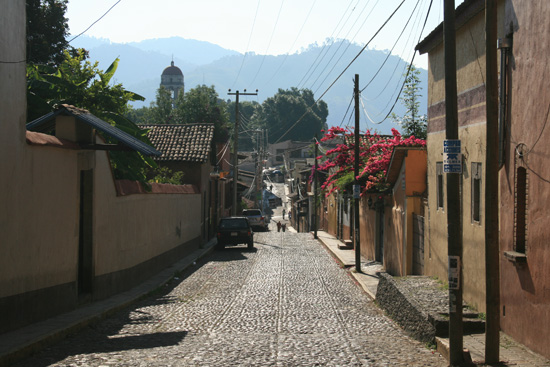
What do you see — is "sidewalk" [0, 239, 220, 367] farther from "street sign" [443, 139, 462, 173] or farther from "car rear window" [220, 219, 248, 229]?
"car rear window" [220, 219, 248, 229]

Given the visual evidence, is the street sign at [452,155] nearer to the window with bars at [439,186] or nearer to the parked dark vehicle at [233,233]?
the window with bars at [439,186]

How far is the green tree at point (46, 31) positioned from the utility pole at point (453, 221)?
74.6ft

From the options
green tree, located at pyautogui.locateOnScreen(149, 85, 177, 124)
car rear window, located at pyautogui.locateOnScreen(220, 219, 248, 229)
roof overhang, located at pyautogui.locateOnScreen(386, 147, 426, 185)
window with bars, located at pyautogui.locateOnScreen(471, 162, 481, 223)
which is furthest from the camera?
green tree, located at pyautogui.locateOnScreen(149, 85, 177, 124)

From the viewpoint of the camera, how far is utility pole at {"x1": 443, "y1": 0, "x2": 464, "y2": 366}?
8.42 metres

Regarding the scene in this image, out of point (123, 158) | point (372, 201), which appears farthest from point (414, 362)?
point (372, 201)

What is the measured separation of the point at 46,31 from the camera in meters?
28.9

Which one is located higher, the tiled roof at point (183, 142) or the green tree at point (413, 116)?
the green tree at point (413, 116)

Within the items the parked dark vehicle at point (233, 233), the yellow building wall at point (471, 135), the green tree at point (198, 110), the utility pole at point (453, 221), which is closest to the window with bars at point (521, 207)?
the utility pole at point (453, 221)

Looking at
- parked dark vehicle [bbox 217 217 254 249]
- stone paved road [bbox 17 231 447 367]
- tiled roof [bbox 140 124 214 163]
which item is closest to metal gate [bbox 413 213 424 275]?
stone paved road [bbox 17 231 447 367]

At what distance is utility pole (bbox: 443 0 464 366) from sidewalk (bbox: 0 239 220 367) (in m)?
5.82

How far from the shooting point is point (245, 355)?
28.9 ft

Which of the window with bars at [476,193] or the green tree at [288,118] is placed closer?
the window with bars at [476,193]

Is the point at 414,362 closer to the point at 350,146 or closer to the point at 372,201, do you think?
the point at 372,201

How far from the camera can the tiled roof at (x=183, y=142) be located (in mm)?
32062
